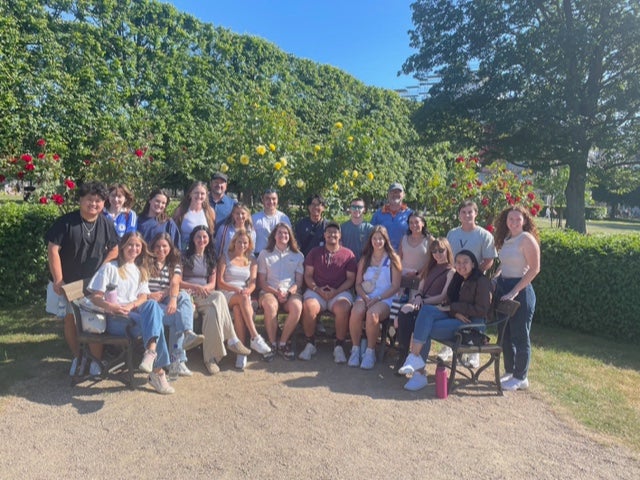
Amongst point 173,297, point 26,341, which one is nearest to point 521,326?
point 173,297

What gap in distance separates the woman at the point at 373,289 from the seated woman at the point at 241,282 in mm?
950

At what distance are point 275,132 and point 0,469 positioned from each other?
5106 mm

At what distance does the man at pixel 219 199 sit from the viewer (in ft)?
18.4

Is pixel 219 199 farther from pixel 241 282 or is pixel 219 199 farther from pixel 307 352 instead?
pixel 307 352

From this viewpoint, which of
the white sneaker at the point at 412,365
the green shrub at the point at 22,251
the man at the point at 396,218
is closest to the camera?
the white sneaker at the point at 412,365

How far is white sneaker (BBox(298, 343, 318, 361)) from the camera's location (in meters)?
4.80

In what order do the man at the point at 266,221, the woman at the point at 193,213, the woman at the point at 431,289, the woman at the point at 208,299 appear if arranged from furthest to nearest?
the man at the point at 266,221
the woman at the point at 193,213
the woman at the point at 431,289
the woman at the point at 208,299

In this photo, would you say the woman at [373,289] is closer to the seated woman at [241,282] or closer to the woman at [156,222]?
the seated woman at [241,282]

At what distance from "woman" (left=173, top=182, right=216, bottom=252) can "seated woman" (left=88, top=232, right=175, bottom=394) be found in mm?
788

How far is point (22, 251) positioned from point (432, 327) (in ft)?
18.5

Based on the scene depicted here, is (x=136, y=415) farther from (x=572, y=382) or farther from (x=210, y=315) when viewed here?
(x=572, y=382)

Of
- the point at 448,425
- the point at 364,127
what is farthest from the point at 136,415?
the point at 364,127

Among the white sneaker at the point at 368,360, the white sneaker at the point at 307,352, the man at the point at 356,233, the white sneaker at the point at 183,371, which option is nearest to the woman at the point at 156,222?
the white sneaker at the point at 183,371

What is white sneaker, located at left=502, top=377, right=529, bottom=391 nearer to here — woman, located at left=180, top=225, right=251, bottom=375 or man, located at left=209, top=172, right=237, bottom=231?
woman, located at left=180, top=225, right=251, bottom=375
